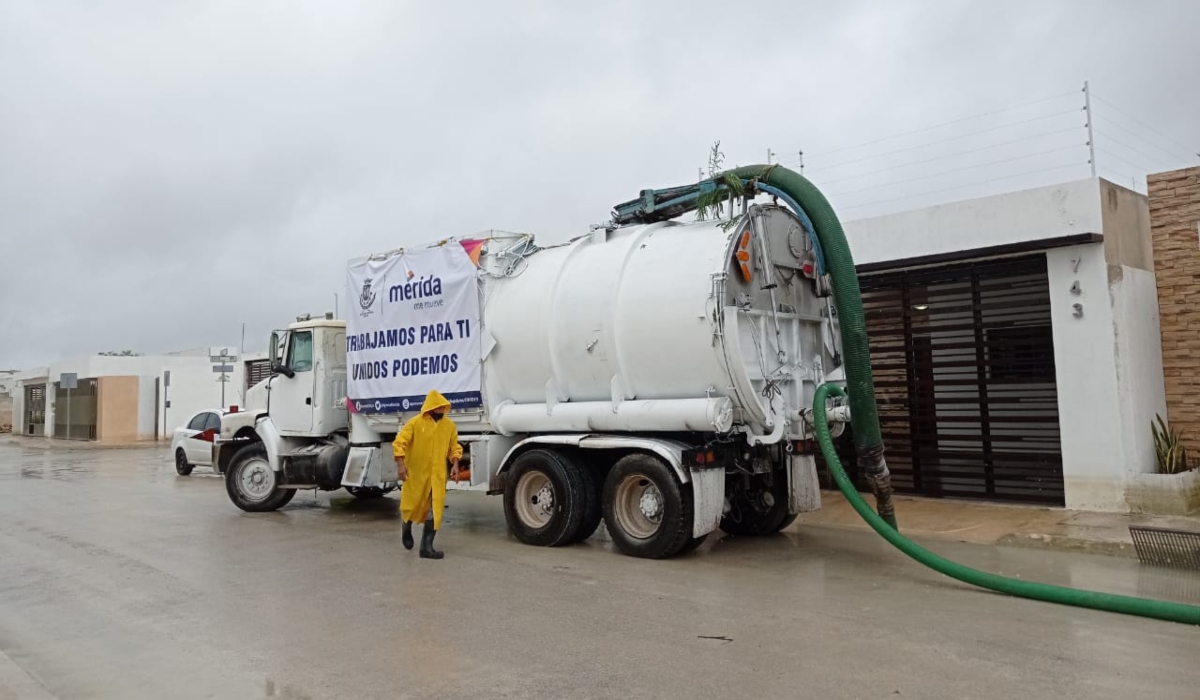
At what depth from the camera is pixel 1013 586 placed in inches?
254

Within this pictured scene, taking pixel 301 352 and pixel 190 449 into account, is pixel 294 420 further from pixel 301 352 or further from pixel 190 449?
pixel 190 449

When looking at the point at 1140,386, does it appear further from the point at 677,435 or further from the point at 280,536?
the point at 280,536

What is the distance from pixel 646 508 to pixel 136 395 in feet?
114

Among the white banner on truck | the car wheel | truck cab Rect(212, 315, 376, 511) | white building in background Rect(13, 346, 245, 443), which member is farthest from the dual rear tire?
white building in background Rect(13, 346, 245, 443)

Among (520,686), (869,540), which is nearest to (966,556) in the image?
(869,540)

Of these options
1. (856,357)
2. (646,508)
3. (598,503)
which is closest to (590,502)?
(598,503)

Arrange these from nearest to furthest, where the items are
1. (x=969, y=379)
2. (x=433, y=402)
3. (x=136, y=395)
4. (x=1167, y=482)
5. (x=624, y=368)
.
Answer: (x=624, y=368)
(x=433, y=402)
(x=1167, y=482)
(x=969, y=379)
(x=136, y=395)

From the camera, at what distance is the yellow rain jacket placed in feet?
29.1

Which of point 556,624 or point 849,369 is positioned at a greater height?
point 849,369

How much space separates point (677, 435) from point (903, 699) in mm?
4523

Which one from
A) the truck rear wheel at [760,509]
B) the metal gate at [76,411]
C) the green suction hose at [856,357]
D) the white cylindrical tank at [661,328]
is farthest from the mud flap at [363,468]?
the metal gate at [76,411]

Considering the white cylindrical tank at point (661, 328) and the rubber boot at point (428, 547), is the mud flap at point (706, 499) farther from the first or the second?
the rubber boot at point (428, 547)

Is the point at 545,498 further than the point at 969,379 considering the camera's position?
No

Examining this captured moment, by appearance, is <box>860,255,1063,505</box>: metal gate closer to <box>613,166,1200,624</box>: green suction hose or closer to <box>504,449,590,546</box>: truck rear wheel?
<box>613,166,1200,624</box>: green suction hose
